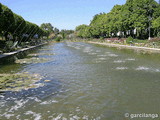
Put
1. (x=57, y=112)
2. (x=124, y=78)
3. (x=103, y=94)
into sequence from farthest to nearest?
(x=124, y=78)
(x=103, y=94)
(x=57, y=112)

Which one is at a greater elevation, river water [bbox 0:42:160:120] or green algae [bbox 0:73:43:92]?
green algae [bbox 0:73:43:92]

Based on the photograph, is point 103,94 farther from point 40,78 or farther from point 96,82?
point 40,78

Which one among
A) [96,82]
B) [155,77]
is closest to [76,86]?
[96,82]

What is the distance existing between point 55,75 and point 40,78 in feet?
4.03

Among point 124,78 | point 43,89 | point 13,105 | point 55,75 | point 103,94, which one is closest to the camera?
point 13,105

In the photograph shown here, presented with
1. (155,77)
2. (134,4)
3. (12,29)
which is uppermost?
(134,4)

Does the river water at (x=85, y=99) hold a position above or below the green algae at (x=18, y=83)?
below

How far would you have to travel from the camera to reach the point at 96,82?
11484 millimetres

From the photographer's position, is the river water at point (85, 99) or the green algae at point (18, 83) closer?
the river water at point (85, 99)

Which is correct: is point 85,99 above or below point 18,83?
below

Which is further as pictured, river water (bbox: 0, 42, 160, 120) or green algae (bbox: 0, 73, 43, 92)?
green algae (bbox: 0, 73, 43, 92)

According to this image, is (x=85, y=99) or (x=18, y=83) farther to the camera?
(x=18, y=83)

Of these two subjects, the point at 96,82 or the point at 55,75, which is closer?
the point at 96,82

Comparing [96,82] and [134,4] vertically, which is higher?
[134,4]
